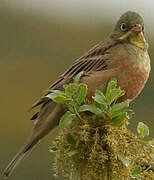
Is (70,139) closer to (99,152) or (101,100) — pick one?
(99,152)

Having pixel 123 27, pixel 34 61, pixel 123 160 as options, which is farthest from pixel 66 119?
pixel 34 61

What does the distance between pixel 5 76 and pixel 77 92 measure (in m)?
12.0

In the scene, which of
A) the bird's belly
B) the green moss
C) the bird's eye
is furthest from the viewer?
the bird's eye

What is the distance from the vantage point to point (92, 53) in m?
5.54

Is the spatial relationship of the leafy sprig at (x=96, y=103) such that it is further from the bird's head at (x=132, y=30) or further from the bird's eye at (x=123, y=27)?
the bird's eye at (x=123, y=27)

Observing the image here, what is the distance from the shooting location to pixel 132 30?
218 inches

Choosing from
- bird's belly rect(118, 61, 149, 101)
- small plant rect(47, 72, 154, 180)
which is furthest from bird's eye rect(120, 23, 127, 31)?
small plant rect(47, 72, 154, 180)

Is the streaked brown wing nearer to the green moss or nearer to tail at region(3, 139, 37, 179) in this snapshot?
tail at region(3, 139, 37, 179)

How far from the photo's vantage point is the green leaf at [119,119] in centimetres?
384

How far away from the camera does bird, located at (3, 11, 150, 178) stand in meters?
5.19

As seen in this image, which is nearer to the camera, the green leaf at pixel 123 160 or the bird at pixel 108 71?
the green leaf at pixel 123 160

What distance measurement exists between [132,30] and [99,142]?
1739 millimetres

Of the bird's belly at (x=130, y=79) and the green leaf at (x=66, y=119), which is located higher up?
the green leaf at (x=66, y=119)

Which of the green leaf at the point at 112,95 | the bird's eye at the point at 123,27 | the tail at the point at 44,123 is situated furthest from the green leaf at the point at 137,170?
the bird's eye at the point at 123,27
